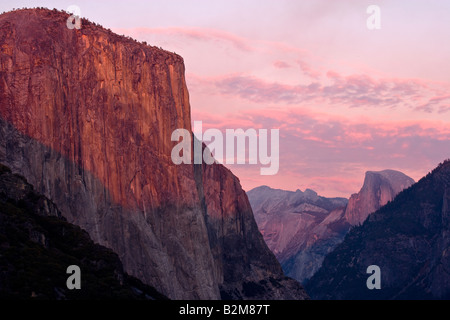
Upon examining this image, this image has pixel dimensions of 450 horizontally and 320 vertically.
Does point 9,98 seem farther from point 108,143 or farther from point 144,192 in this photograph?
point 144,192

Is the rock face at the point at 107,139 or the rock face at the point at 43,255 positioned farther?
the rock face at the point at 107,139

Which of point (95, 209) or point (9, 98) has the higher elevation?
point (9, 98)

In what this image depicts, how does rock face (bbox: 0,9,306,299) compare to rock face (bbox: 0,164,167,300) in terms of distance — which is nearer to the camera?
rock face (bbox: 0,164,167,300)
